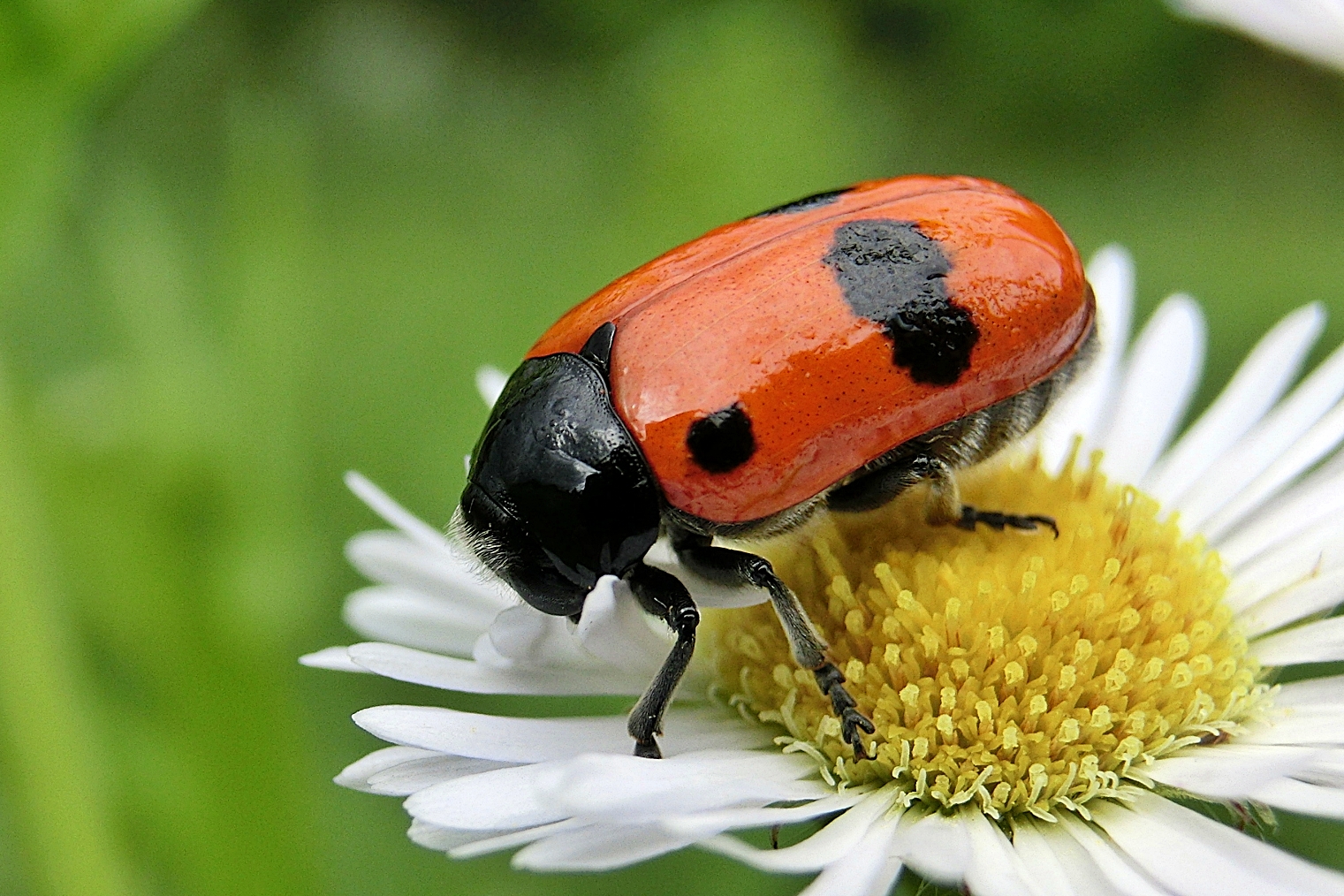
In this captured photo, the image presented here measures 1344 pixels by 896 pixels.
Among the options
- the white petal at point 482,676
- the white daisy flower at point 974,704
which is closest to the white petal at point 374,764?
the white daisy flower at point 974,704

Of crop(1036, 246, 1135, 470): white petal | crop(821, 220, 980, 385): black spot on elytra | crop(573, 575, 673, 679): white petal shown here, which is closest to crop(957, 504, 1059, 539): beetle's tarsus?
crop(1036, 246, 1135, 470): white petal

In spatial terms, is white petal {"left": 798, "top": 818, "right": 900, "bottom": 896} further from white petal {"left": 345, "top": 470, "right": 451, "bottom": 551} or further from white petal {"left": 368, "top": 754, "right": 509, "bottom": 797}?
white petal {"left": 345, "top": 470, "right": 451, "bottom": 551}

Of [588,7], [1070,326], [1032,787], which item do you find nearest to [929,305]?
[1070,326]

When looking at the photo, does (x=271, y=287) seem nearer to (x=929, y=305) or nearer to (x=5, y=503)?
(x=5, y=503)

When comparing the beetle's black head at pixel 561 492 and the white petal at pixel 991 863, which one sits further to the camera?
the beetle's black head at pixel 561 492

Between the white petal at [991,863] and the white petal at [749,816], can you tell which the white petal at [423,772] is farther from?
the white petal at [991,863]
